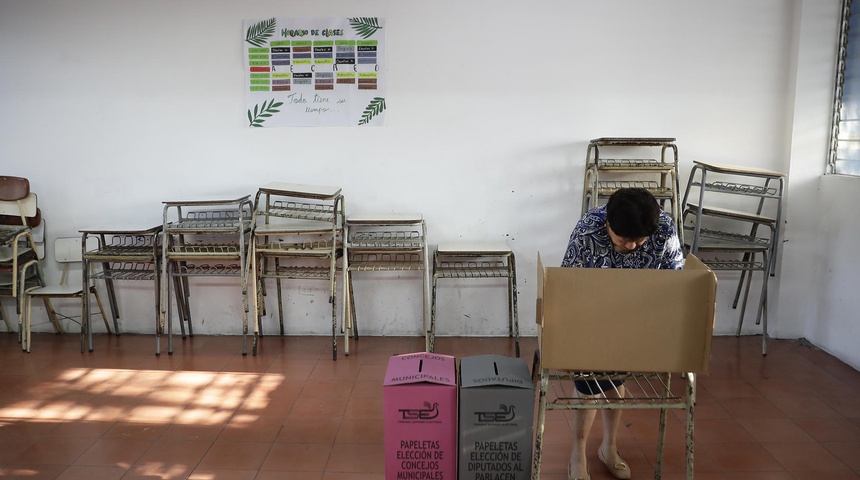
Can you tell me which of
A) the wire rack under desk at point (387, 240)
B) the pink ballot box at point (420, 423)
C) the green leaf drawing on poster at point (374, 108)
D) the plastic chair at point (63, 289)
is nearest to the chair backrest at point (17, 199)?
the plastic chair at point (63, 289)

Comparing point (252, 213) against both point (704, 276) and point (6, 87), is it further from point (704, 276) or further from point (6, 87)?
point (704, 276)

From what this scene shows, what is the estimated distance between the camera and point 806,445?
3.14 m

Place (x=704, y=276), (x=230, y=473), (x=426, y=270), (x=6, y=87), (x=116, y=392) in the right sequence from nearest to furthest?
(x=704, y=276)
(x=230, y=473)
(x=116, y=392)
(x=426, y=270)
(x=6, y=87)

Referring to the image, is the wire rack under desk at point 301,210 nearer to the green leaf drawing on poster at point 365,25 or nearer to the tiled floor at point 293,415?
the tiled floor at point 293,415

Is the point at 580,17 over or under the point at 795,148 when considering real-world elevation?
over

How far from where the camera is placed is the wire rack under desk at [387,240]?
437cm

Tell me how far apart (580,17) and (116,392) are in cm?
376

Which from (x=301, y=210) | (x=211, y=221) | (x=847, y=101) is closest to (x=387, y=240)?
(x=301, y=210)

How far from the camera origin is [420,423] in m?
2.38

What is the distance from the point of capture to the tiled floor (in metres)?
2.97

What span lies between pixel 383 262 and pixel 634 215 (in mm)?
2567

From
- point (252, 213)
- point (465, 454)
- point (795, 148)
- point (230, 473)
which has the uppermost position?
point (795, 148)

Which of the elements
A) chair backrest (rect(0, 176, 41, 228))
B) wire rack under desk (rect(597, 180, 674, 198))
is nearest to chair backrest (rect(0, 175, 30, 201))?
chair backrest (rect(0, 176, 41, 228))

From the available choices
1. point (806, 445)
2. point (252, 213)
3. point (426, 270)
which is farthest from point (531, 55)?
point (806, 445)
